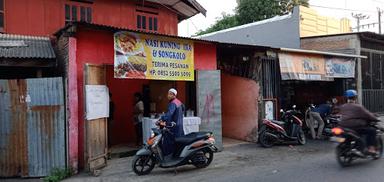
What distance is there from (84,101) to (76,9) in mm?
5606

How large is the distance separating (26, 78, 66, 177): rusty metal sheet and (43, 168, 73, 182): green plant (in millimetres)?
156

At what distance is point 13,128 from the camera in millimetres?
9008

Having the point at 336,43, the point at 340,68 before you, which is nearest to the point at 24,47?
the point at 340,68

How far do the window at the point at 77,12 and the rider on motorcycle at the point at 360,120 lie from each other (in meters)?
8.59

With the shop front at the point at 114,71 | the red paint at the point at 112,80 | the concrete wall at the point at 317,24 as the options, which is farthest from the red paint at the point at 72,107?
the concrete wall at the point at 317,24

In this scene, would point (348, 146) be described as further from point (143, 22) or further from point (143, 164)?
point (143, 22)

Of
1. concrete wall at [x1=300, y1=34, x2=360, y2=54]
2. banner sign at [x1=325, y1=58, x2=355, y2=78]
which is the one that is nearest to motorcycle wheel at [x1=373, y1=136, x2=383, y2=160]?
banner sign at [x1=325, y1=58, x2=355, y2=78]

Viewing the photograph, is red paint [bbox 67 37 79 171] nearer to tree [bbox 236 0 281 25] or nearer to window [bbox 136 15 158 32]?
window [bbox 136 15 158 32]

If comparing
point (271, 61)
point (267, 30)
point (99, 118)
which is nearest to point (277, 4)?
point (267, 30)

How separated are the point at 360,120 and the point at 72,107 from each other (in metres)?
6.08

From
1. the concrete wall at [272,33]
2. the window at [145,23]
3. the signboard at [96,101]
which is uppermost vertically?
the concrete wall at [272,33]

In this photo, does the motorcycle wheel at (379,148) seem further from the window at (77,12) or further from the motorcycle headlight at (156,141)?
the window at (77,12)

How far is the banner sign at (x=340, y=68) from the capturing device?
1529cm

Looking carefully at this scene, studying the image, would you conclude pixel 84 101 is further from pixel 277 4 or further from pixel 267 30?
pixel 277 4
